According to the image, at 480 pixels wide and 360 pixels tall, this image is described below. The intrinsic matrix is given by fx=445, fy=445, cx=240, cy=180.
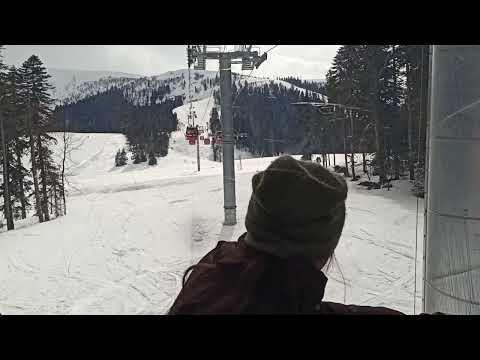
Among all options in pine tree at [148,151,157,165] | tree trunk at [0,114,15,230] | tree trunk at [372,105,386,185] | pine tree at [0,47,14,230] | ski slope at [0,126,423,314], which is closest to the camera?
ski slope at [0,126,423,314]

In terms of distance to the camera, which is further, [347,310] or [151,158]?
[151,158]

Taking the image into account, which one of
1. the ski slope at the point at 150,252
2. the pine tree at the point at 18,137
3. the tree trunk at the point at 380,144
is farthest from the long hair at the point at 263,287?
the pine tree at the point at 18,137

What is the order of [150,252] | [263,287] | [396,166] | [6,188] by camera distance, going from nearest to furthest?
[263,287] < [150,252] < [6,188] < [396,166]

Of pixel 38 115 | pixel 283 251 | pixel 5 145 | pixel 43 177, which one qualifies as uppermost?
pixel 38 115

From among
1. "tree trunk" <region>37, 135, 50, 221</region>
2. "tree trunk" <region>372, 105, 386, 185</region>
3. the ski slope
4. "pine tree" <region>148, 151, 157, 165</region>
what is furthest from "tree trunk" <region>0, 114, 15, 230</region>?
"pine tree" <region>148, 151, 157, 165</region>

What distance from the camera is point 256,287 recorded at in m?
0.83

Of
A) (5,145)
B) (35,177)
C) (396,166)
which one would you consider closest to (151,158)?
(35,177)

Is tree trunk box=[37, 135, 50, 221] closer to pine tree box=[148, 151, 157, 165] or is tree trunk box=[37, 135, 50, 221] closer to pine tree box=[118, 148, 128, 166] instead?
pine tree box=[148, 151, 157, 165]

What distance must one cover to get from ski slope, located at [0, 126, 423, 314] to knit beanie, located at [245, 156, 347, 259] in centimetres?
335

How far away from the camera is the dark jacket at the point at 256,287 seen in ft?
2.72

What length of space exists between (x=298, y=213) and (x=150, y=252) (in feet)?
36.2

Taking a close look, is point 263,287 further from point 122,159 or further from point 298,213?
point 122,159

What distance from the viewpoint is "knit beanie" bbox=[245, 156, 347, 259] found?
0.84 meters
